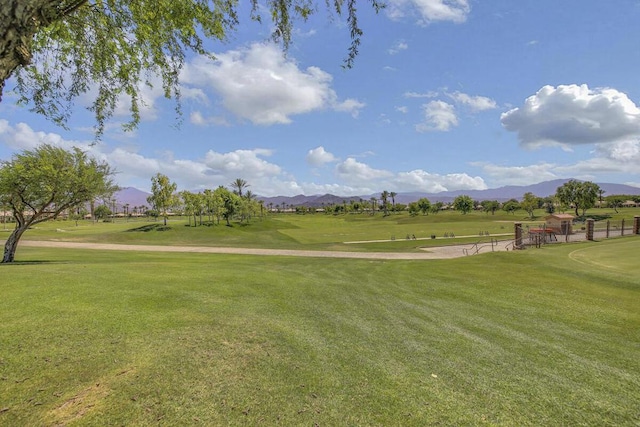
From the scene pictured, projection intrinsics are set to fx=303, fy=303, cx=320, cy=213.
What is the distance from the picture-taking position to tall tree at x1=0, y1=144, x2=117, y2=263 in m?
19.1

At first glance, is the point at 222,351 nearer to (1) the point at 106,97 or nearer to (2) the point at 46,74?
(1) the point at 106,97

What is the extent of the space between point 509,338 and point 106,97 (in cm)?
1026

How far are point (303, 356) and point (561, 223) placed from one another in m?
42.1

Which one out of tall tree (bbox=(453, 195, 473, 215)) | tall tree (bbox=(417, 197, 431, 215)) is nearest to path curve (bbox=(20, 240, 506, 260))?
tall tree (bbox=(417, 197, 431, 215))

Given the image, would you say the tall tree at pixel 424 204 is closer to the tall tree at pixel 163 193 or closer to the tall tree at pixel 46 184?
the tall tree at pixel 163 193

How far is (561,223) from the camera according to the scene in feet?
119

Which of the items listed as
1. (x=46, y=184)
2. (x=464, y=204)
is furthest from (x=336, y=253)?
(x=464, y=204)

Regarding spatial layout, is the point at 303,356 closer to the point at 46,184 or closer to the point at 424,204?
the point at 46,184

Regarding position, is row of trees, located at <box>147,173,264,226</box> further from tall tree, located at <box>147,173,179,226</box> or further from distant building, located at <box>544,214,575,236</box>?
distant building, located at <box>544,214,575,236</box>

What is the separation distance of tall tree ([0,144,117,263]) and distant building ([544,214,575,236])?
152 ft

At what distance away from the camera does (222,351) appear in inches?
232

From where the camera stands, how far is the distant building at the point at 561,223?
35469 mm

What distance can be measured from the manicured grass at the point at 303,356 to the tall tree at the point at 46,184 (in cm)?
1168

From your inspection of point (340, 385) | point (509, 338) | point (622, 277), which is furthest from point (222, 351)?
point (622, 277)
